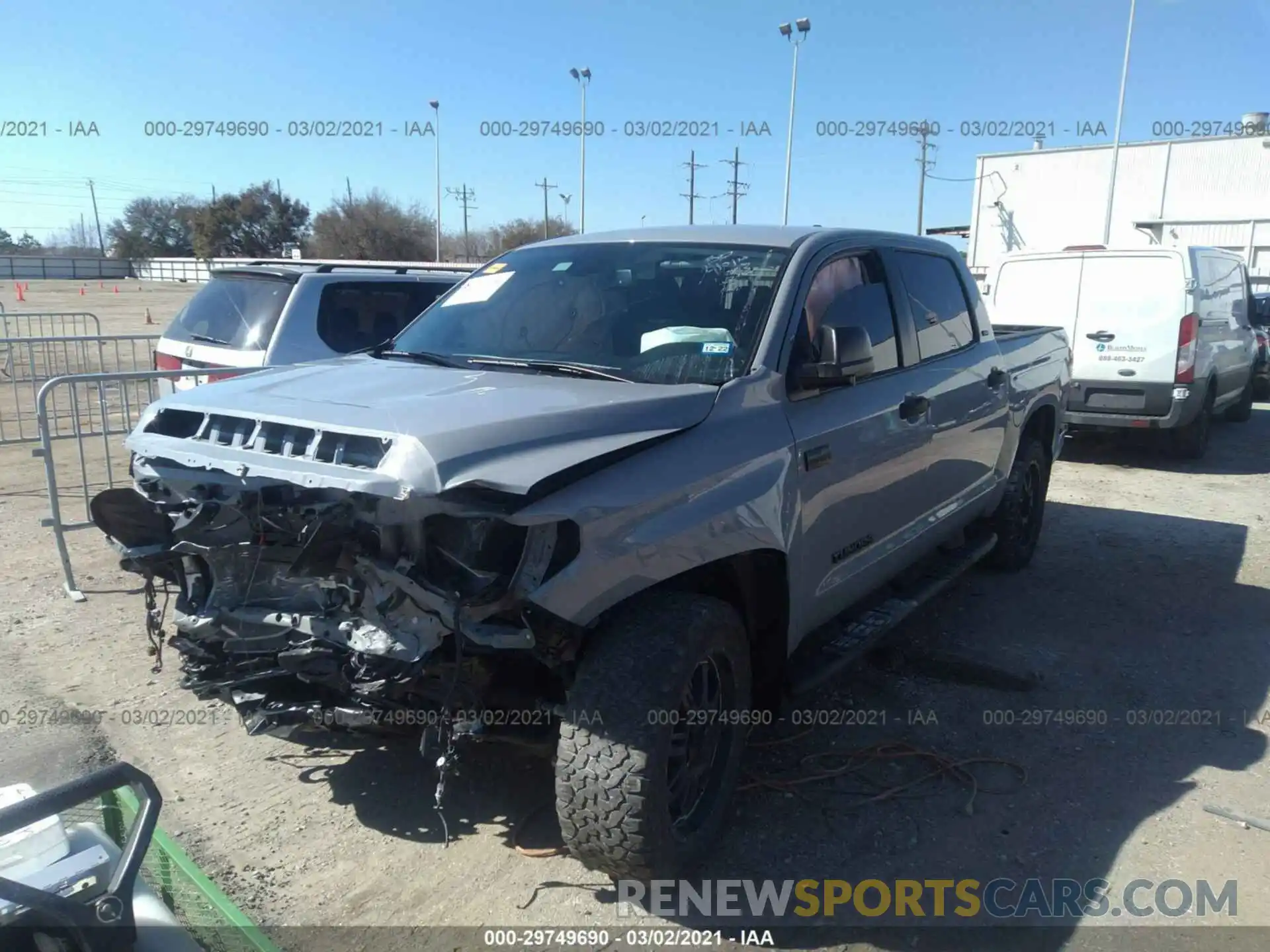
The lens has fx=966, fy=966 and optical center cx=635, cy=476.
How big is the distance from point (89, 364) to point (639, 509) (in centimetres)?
1716

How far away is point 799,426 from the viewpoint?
3531 millimetres

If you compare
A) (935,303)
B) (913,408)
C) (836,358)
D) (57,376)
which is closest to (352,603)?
(836,358)

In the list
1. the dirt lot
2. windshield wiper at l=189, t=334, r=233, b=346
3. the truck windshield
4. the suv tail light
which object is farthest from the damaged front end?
the suv tail light

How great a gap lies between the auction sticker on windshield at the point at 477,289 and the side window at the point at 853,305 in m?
1.38

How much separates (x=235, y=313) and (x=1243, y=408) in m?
13.0

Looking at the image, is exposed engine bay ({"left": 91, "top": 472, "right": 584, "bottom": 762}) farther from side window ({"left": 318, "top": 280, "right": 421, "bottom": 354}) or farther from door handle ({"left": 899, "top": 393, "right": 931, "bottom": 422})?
side window ({"left": 318, "top": 280, "right": 421, "bottom": 354})

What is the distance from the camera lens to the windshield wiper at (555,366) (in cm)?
351

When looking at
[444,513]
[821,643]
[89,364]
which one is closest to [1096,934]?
[821,643]

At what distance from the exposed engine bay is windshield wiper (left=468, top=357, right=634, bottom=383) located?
987mm

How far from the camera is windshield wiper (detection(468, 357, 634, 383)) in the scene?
11.5ft

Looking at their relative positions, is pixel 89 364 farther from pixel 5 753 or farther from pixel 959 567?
pixel 959 567

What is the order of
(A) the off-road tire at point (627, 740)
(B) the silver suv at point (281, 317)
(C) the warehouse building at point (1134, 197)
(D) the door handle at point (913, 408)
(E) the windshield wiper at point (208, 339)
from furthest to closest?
1. (C) the warehouse building at point (1134, 197)
2. (E) the windshield wiper at point (208, 339)
3. (B) the silver suv at point (281, 317)
4. (D) the door handle at point (913, 408)
5. (A) the off-road tire at point (627, 740)

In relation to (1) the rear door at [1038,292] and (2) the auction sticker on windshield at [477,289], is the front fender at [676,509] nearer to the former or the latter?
(2) the auction sticker on windshield at [477,289]

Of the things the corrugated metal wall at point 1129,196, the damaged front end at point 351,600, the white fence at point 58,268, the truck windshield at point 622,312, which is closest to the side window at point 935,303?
the truck windshield at point 622,312
